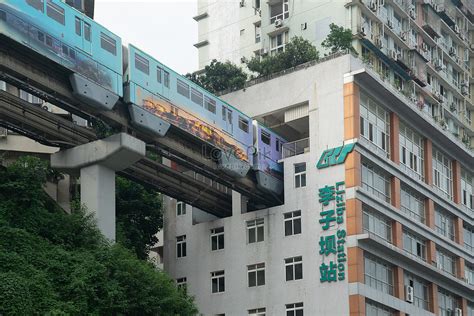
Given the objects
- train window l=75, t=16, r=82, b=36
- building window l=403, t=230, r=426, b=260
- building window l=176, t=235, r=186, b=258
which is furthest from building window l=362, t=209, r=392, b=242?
train window l=75, t=16, r=82, b=36

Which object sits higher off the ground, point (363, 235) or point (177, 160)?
point (177, 160)

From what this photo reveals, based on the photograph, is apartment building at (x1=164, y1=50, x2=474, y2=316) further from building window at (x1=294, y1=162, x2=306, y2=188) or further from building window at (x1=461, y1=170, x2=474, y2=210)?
building window at (x1=461, y1=170, x2=474, y2=210)

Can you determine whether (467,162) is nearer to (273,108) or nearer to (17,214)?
(273,108)

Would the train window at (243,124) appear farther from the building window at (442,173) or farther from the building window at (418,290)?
the building window at (442,173)

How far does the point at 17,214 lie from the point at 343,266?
12542 mm

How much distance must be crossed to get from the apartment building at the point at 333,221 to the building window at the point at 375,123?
4 cm

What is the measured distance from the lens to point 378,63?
5219 cm

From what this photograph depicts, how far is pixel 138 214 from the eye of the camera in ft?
149

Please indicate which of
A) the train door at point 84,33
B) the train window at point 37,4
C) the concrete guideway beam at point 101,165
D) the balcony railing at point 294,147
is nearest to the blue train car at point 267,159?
the balcony railing at point 294,147

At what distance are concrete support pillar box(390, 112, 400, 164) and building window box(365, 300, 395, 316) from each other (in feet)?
21.1

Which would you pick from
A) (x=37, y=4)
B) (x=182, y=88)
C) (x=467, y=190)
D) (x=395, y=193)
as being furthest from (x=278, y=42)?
(x=37, y=4)

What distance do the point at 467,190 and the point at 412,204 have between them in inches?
265

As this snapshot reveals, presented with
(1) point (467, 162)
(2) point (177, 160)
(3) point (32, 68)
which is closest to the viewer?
(3) point (32, 68)

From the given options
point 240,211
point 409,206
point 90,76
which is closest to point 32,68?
point 90,76
